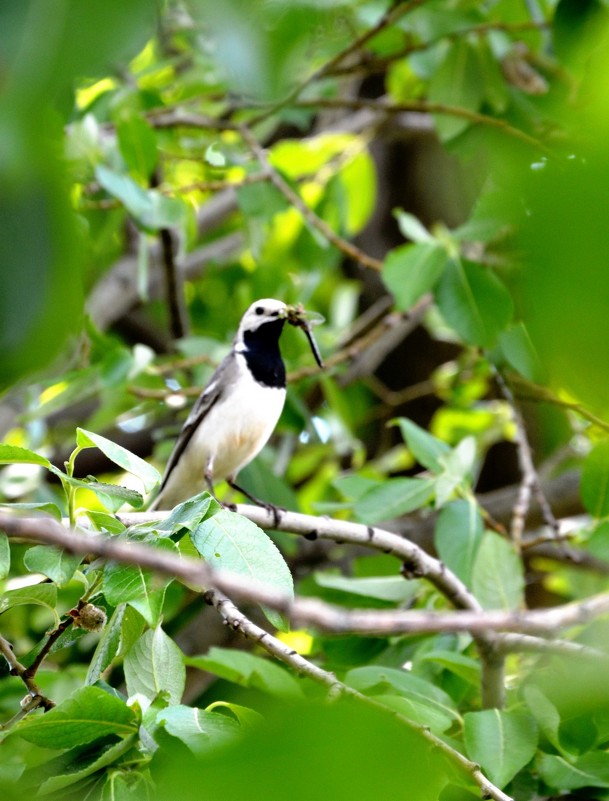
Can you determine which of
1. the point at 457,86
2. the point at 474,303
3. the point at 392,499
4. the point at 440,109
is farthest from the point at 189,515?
the point at 457,86

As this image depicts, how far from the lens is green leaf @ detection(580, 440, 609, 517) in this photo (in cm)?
273

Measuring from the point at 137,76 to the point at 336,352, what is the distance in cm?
155

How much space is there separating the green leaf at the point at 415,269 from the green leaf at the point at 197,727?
2.21 metres

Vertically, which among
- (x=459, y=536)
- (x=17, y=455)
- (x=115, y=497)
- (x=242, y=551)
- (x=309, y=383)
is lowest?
(x=309, y=383)

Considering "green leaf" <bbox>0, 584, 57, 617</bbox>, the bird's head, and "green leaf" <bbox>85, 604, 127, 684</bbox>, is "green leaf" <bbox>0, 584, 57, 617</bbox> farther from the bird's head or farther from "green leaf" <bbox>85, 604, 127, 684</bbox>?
the bird's head

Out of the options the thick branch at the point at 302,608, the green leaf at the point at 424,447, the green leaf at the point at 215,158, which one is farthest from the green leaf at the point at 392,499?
the thick branch at the point at 302,608

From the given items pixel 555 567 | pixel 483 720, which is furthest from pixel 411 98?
pixel 483 720

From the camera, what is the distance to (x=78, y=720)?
5.40ft

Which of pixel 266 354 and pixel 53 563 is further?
pixel 266 354

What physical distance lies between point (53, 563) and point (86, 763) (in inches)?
13.9

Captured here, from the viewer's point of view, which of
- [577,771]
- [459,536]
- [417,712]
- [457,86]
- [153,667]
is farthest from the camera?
[457,86]

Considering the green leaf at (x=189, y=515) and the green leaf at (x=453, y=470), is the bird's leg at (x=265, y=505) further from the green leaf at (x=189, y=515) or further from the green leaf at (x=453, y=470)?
the green leaf at (x=189, y=515)

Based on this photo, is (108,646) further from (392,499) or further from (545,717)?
(392,499)

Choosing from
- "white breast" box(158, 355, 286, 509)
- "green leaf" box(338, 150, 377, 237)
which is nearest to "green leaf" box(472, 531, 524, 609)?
"white breast" box(158, 355, 286, 509)
